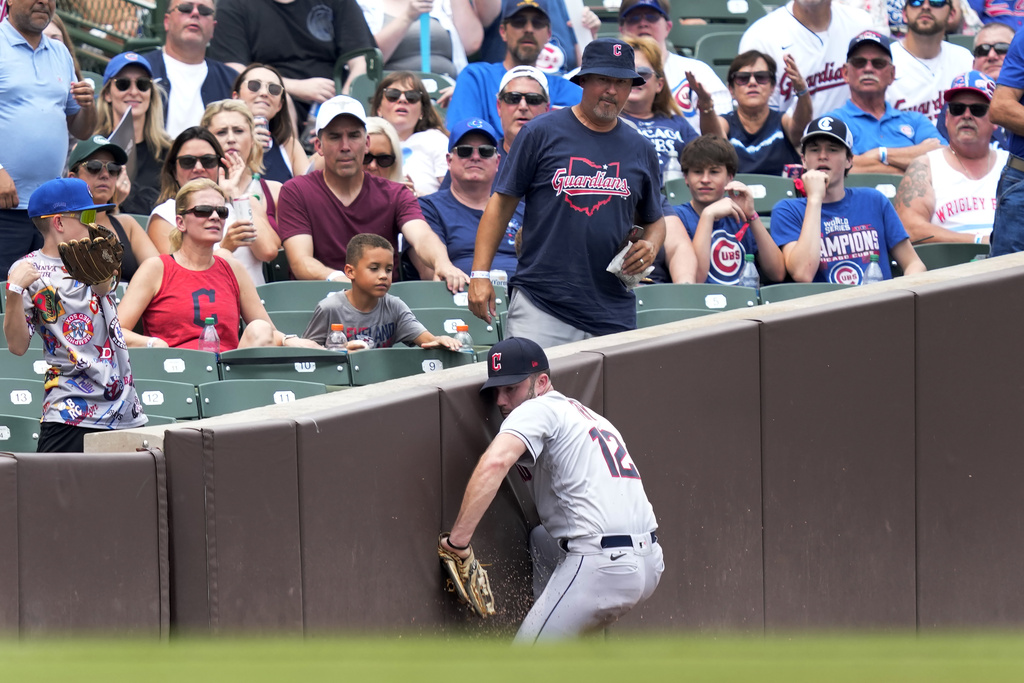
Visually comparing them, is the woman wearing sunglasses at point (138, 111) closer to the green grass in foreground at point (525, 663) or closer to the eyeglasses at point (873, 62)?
the eyeglasses at point (873, 62)

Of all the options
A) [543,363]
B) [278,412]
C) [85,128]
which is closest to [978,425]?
[543,363]

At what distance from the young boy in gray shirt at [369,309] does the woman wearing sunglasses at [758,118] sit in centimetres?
342

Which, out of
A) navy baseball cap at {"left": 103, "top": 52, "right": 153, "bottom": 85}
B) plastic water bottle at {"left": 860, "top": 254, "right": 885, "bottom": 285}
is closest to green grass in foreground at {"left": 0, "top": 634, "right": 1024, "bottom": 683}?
plastic water bottle at {"left": 860, "top": 254, "right": 885, "bottom": 285}

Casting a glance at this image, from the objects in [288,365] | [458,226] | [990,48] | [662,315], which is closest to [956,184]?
[662,315]

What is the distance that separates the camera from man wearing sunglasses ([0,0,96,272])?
278 inches

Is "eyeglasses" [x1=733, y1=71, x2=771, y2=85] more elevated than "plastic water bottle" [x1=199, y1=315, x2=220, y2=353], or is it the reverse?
"eyeglasses" [x1=733, y1=71, x2=771, y2=85]

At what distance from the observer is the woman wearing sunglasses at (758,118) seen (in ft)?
29.6

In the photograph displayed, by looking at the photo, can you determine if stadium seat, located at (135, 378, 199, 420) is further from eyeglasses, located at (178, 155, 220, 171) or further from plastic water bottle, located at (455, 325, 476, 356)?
eyeglasses, located at (178, 155, 220, 171)

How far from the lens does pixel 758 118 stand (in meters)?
9.20

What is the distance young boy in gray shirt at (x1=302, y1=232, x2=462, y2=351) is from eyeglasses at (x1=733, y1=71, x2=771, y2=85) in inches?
145

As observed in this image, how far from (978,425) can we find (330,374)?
9.13 feet

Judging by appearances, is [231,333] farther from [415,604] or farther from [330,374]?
[415,604]

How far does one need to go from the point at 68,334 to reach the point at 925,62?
7.35 metres

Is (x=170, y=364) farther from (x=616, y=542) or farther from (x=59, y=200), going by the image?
(x=616, y=542)
